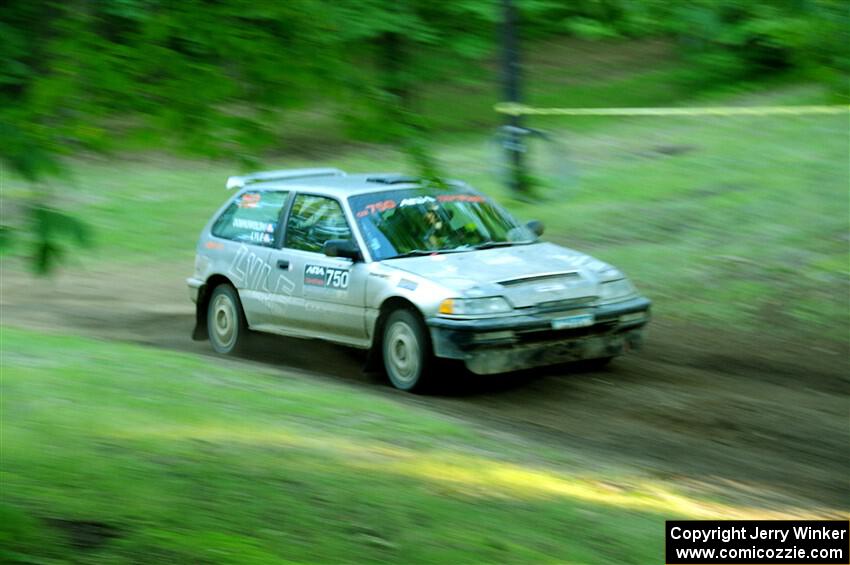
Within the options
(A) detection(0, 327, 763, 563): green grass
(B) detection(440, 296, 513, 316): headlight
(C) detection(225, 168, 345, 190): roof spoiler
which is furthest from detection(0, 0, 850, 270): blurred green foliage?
(C) detection(225, 168, 345, 190): roof spoiler

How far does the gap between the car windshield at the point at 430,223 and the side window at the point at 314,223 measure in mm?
193

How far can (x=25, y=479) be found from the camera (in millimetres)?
5992

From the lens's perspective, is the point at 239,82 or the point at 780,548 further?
the point at 239,82

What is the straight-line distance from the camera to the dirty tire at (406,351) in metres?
9.22

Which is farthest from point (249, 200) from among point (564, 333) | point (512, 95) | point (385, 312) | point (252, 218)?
point (512, 95)

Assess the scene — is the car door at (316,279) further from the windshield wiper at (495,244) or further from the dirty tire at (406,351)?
the windshield wiper at (495,244)

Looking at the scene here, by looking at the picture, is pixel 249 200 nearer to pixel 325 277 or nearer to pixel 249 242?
pixel 249 242

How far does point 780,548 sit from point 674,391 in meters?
3.90

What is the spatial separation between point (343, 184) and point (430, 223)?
101cm

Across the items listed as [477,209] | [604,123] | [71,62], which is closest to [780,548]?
[71,62]

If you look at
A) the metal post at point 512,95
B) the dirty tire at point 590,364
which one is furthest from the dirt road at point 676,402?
the metal post at point 512,95

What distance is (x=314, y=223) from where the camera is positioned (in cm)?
1052

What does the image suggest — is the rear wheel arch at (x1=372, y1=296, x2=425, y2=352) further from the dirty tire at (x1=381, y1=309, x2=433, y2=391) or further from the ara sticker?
the ara sticker

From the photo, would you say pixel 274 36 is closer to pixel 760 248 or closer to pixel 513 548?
pixel 513 548
